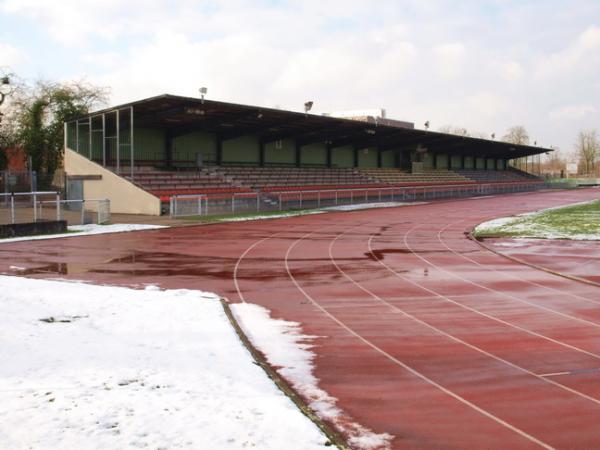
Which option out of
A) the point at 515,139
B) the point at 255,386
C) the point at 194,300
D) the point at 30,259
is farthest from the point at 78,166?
the point at 515,139

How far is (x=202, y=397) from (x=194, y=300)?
4331mm

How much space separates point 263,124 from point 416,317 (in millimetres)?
32419

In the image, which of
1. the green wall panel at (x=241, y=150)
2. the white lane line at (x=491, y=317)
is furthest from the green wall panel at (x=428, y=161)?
the white lane line at (x=491, y=317)

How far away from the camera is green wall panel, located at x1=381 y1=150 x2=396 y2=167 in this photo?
6034 cm

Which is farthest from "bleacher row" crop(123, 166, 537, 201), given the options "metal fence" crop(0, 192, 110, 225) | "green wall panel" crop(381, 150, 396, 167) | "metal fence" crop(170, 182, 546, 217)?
"metal fence" crop(0, 192, 110, 225)

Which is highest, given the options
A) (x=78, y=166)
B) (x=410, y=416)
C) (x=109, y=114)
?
(x=109, y=114)

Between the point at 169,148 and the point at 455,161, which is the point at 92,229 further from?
the point at 455,161

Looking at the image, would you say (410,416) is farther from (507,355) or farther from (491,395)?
(507,355)

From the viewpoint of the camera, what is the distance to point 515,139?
374 ft

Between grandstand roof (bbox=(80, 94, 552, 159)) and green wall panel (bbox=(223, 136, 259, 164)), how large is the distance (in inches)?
40.0

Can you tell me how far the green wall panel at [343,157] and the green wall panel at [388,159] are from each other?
6.11m

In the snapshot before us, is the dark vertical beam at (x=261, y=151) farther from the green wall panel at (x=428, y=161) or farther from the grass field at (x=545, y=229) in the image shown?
the green wall panel at (x=428, y=161)

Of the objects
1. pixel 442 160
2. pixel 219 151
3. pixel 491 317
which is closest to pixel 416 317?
pixel 491 317

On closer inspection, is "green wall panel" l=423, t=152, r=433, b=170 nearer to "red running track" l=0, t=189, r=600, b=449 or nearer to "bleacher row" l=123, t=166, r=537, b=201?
"bleacher row" l=123, t=166, r=537, b=201
